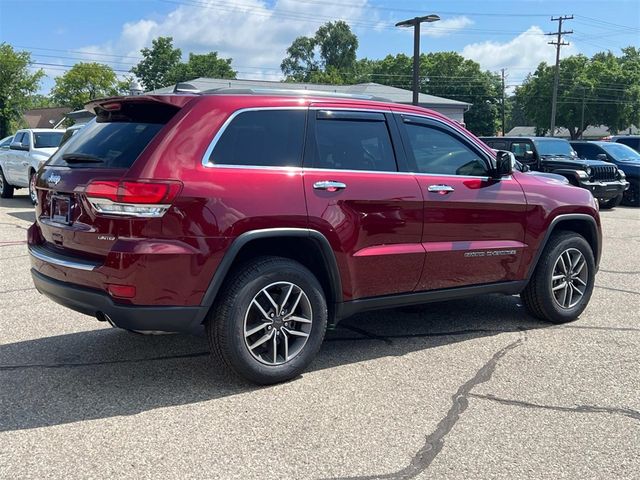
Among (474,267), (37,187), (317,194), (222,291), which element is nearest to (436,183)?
(474,267)

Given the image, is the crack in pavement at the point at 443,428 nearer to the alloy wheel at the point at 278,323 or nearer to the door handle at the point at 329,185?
the alloy wheel at the point at 278,323

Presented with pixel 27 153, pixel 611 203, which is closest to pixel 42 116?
pixel 27 153

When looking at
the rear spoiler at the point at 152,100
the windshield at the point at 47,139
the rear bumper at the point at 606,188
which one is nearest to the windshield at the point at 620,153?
the rear bumper at the point at 606,188

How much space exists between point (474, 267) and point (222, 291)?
2141mm

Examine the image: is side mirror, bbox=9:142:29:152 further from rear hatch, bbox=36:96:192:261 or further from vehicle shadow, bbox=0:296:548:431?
rear hatch, bbox=36:96:192:261

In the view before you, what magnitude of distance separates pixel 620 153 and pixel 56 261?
60.2 feet

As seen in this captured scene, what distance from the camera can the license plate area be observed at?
13.1 ft

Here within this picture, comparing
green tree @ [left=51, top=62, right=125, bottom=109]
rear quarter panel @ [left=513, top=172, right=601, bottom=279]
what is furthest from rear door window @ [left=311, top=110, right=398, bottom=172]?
green tree @ [left=51, top=62, right=125, bottom=109]

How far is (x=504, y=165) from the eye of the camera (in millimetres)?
5129

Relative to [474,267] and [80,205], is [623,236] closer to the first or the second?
[474,267]

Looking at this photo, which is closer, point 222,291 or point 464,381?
point 222,291

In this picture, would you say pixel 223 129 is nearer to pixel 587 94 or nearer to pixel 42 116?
pixel 587 94

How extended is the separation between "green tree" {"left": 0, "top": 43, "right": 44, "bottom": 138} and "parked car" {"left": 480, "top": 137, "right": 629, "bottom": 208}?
4417 cm

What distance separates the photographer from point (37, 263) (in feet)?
13.9
